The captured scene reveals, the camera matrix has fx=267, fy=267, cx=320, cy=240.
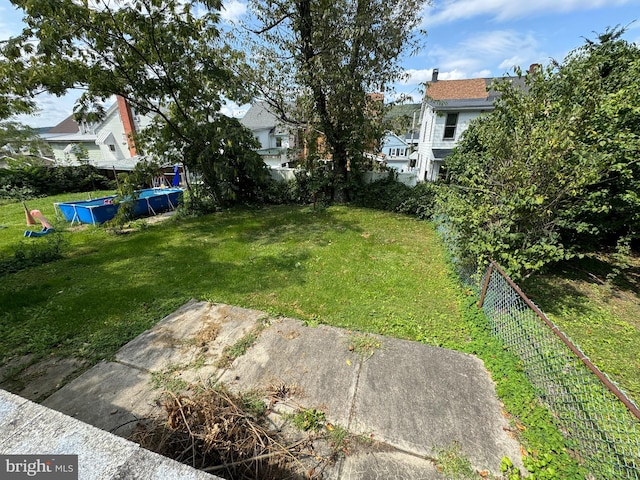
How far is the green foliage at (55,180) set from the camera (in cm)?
1494

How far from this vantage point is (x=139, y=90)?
804cm

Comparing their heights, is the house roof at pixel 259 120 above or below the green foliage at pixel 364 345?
above

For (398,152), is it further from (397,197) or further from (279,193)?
(279,193)

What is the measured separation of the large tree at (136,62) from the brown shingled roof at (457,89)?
58.5 ft

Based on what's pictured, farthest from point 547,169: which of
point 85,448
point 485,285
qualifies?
point 85,448

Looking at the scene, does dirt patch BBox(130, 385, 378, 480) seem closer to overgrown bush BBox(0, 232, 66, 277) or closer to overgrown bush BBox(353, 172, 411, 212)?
overgrown bush BBox(0, 232, 66, 277)

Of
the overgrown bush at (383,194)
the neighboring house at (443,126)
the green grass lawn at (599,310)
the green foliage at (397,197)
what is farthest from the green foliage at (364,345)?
the neighboring house at (443,126)

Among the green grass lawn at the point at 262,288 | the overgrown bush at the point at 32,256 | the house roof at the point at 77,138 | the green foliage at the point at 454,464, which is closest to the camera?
the green foliage at the point at 454,464

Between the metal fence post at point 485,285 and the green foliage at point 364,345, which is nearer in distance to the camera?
the green foliage at point 364,345

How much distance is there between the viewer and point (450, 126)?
51.8 feet

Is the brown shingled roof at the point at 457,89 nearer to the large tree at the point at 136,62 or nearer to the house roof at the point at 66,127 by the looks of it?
the large tree at the point at 136,62

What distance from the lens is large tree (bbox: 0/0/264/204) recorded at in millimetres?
6430

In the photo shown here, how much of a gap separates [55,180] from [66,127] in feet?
67.1

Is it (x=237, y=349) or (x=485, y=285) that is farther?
(x=485, y=285)
